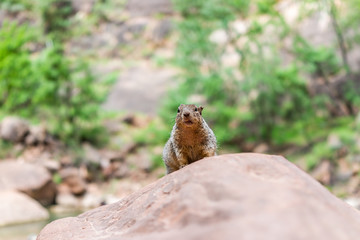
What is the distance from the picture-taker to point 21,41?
19703 mm

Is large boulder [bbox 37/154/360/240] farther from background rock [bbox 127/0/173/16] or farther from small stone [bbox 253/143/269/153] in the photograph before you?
background rock [bbox 127/0/173/16]

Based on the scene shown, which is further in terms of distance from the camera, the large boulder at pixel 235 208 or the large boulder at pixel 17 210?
the large boulder at pixel 17 210

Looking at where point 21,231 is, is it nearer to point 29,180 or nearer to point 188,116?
point 29,180

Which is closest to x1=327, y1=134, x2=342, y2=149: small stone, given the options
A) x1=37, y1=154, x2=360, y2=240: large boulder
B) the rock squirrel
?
the rock squirrel

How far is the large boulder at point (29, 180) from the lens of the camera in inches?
565

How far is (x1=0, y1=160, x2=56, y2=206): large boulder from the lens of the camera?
14.4 meters

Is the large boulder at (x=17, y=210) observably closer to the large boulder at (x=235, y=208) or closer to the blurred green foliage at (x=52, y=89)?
the blurred green foliage at (x=52, y=89)

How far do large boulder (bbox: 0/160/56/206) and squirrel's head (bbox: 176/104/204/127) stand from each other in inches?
457

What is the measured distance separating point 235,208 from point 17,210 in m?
11.2

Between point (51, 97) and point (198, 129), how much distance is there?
56.6 ft

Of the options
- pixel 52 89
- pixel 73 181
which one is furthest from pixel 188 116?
pixel 52 89

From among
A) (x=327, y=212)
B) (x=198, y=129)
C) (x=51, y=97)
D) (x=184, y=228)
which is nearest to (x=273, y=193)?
(x=327, y=212)

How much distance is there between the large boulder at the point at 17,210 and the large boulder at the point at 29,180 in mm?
1208

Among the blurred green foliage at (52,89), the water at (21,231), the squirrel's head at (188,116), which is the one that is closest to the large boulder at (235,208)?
the squirrel's head at (188,116)
